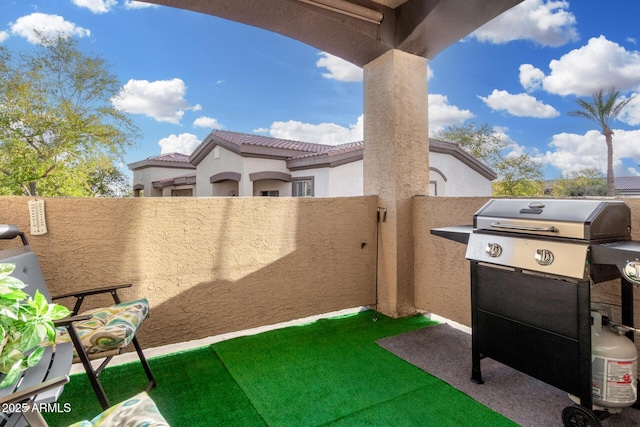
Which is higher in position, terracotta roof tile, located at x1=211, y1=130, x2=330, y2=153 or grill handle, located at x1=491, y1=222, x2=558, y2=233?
terracotta roof tile, located at x1=211, y1=130, x2=330, y2=153

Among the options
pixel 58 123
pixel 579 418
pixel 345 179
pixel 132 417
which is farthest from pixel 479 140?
pixel 132 417

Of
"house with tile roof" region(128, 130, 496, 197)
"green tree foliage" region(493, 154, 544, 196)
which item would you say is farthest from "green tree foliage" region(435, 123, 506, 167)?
"house with tile roof" region(128, 130, 496, 197)

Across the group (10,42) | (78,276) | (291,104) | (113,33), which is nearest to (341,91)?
(291,104)

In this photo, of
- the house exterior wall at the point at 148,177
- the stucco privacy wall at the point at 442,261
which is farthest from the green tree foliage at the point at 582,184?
the house exterior wall at the point at 148,177

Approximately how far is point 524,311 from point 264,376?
1.92m

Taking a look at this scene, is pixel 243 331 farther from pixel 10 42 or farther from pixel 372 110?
pixel 10 42

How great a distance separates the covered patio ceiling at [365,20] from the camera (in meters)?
3.27

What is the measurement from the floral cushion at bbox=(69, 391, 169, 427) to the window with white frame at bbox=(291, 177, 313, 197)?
6699 millimetres

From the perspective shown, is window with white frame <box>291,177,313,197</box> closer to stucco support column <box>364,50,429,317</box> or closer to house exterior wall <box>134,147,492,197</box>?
house exterior wall <box>134,147,492,197</box>

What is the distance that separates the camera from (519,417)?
6.79 ft

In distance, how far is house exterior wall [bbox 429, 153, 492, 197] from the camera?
8.60 meters

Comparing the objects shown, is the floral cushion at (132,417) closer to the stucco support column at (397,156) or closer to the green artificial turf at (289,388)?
the green artificial turf at (289,388)

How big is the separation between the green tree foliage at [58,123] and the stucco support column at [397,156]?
6.12 metres

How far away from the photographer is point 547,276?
1.94 meters
